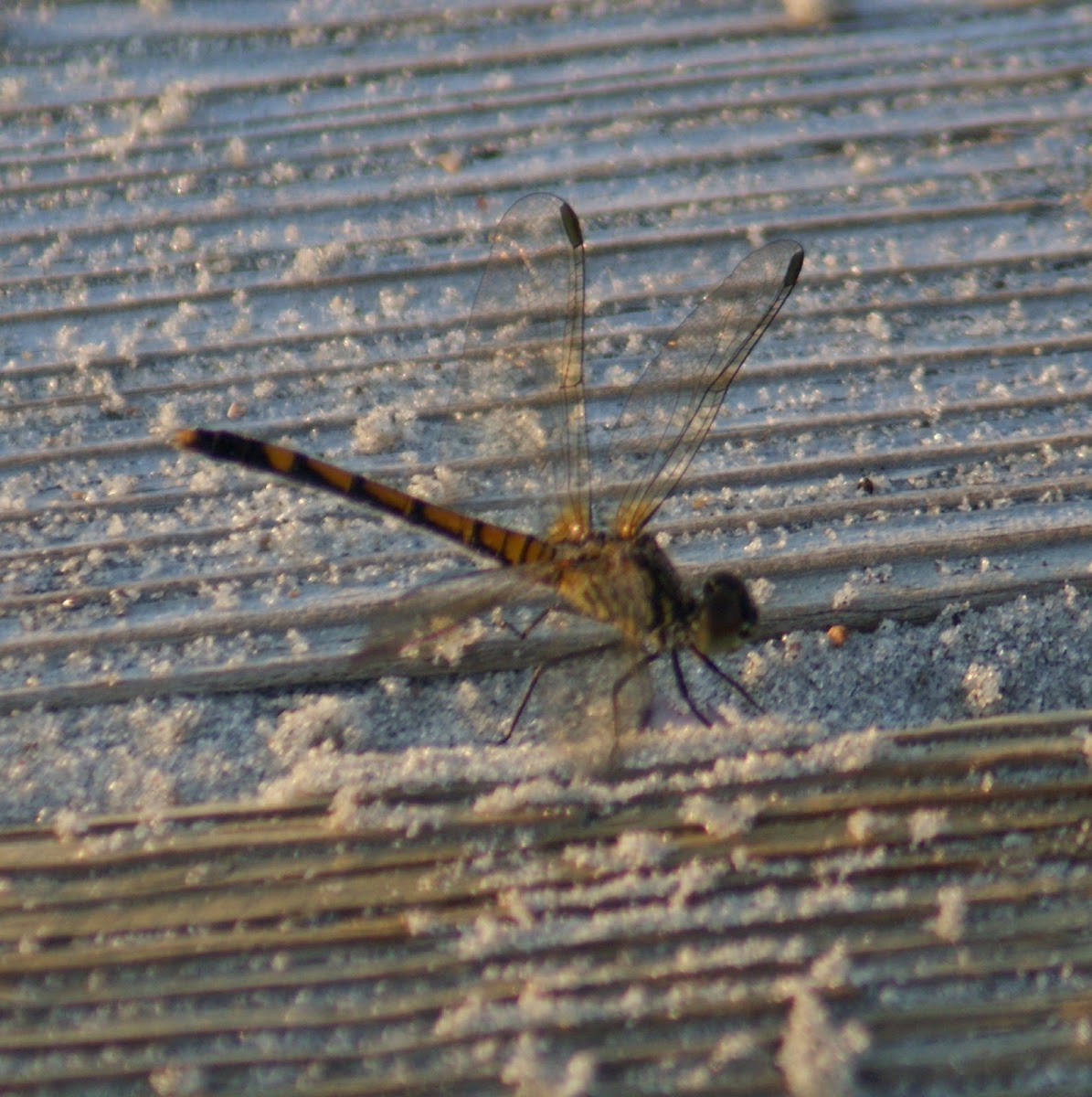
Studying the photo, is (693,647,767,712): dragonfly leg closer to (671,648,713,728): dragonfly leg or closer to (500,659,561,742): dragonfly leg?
(671,648,713,728): dragonfly leg

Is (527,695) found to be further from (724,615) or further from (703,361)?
(703,361)

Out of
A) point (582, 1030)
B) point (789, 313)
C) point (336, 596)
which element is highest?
point (789, 313)

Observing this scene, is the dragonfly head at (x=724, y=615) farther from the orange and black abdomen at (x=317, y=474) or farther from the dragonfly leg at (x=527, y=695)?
the orange and black abdomen at (x=317, y=474)

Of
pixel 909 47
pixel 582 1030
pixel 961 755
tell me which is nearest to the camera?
pixel 582 1030

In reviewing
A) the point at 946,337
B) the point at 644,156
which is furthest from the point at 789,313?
the point at 644,156

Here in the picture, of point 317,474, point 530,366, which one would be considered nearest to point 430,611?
point 317,474

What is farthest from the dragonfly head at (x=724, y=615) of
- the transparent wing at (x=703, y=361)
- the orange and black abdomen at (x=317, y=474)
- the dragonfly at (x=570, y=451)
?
the orange and black abdomen at (x=317, y=474)

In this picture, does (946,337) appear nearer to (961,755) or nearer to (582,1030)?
(961,755)

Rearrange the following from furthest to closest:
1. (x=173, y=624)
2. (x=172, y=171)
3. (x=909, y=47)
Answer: (x=909, y=47)
(x=172, y=171)
(x=173, y=624)
